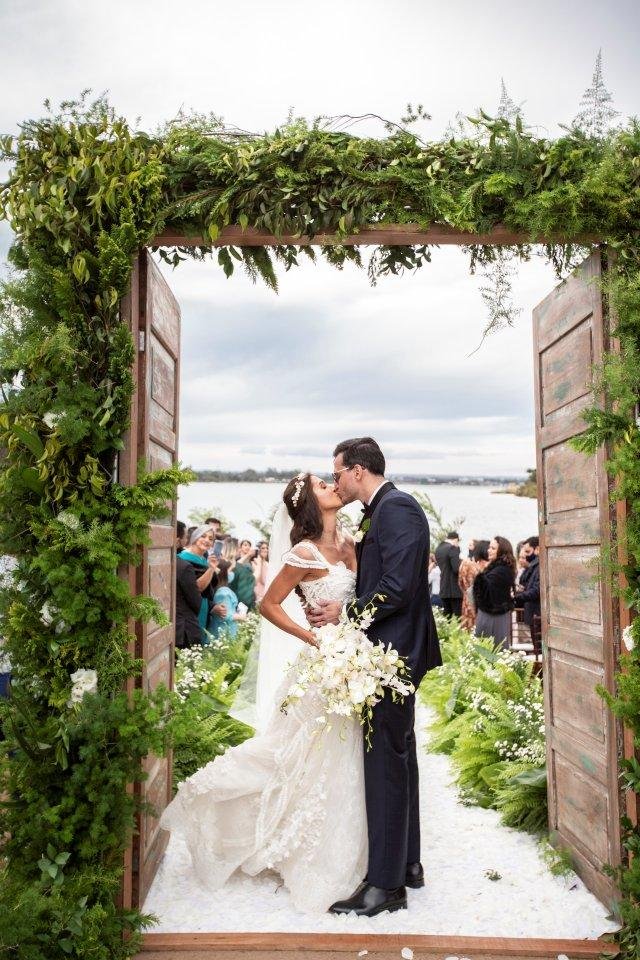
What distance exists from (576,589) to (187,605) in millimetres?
4675

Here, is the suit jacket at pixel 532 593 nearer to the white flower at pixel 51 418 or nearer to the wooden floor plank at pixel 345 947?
the wooden floor plank at pixel 345 947

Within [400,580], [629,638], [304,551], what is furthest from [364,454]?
[629,638]

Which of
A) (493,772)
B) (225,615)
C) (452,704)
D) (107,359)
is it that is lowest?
(493,772)

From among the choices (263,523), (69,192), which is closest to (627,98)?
(69,192)

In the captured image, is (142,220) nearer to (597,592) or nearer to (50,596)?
(50,596)

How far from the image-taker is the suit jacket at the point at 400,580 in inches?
159

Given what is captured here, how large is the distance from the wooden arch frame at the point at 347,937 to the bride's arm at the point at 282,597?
87 cm

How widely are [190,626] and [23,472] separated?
5.00 meters

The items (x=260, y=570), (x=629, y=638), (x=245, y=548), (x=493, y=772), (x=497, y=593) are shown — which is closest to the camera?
(x=629, y=638)

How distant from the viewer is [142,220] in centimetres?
368

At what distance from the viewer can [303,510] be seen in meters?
4.57

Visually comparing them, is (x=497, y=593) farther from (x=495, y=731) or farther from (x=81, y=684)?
(x=81, y=684)

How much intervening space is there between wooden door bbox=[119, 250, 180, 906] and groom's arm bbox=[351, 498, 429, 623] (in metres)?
1.11

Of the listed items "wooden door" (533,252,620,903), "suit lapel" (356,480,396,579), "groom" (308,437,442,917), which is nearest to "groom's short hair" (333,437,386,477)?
"groom" (308,437,442,917)
